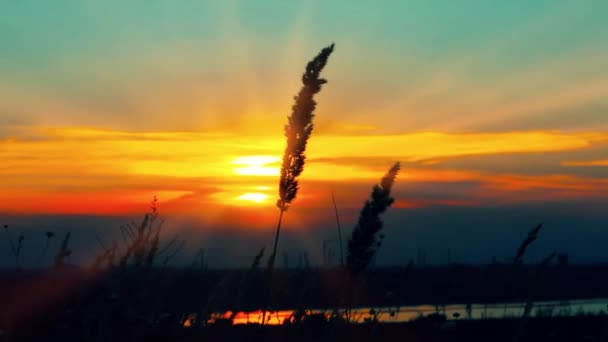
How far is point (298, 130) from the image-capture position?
234 inches

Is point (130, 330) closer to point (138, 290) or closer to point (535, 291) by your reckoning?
point (138, 290)

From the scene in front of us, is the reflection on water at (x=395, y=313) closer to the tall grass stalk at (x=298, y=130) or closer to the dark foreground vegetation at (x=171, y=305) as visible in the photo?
the dark foreground vegetation at (x=171, y=305)

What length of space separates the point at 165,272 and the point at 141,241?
0.45 metres

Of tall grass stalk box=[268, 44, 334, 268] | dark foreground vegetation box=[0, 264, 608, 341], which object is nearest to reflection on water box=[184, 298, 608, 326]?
dark foreground vegetation box=[0, 264, 608, 341]

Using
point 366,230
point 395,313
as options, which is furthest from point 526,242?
point 395,313

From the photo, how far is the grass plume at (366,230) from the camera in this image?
533 centimetres

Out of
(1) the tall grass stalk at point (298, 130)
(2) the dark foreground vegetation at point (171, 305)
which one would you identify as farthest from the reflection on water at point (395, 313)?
(1) the tall grass stalk at point (298, 130)

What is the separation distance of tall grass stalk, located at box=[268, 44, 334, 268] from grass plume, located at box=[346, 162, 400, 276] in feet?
2.23

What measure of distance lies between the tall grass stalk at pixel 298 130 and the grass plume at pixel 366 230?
2.23 ft

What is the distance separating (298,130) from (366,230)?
102cm

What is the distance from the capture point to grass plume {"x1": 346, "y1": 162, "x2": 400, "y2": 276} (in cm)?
533

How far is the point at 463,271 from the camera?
73688 millimetres

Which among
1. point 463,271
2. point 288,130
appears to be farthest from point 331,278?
point 463,271

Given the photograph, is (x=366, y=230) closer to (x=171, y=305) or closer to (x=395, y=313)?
(x=171, y=305)
